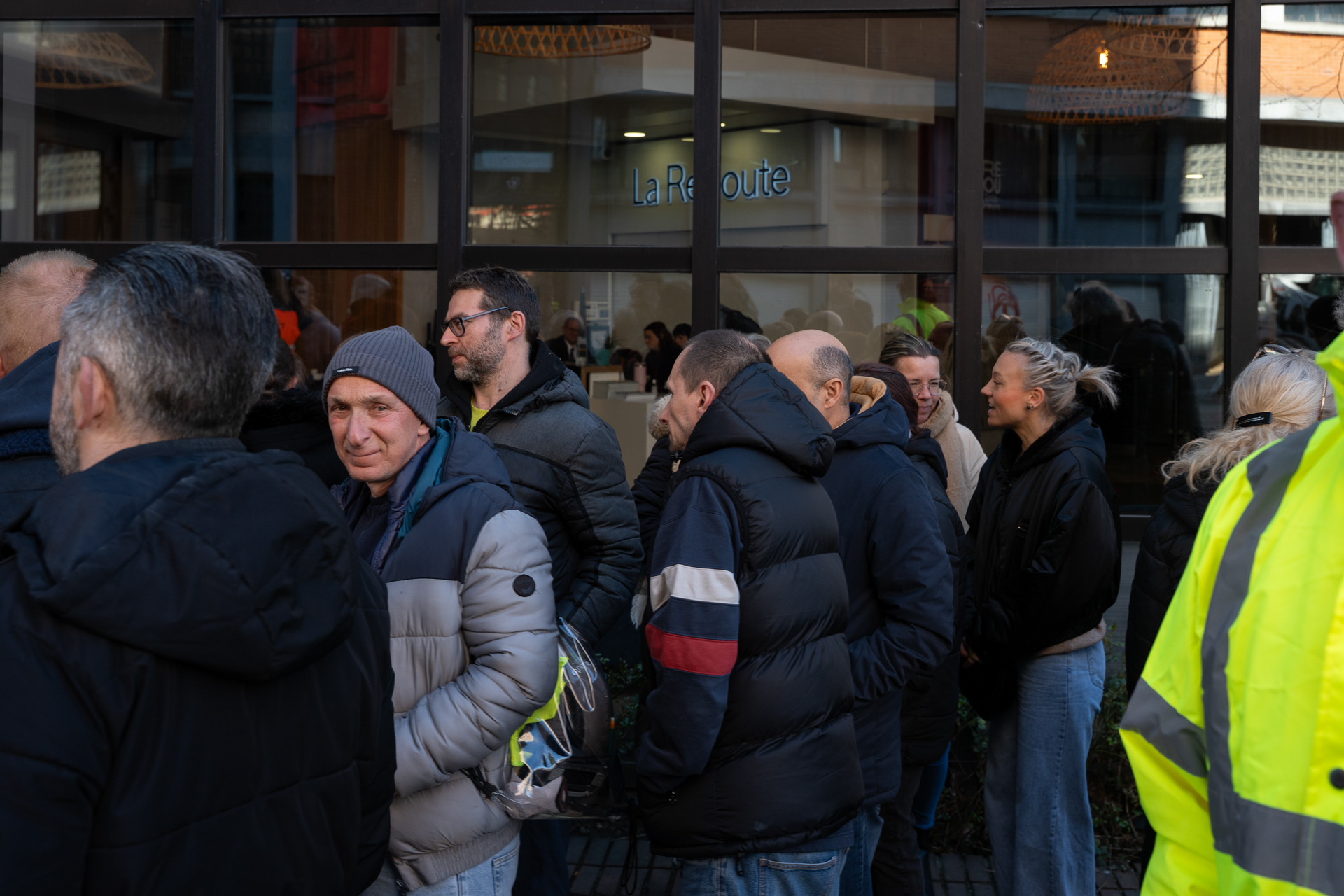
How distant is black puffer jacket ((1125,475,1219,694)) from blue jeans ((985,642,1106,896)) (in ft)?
1.89

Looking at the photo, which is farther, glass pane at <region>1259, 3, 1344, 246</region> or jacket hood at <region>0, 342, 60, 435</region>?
glass pane at <region>1259, 3, 1344, 246</region>

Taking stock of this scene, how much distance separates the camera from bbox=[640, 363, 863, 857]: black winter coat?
2711 millimetres

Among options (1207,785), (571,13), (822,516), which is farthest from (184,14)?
(1207,785)

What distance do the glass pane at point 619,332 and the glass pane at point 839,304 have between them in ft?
1.02

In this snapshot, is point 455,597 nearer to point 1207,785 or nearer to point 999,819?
point 1207,785

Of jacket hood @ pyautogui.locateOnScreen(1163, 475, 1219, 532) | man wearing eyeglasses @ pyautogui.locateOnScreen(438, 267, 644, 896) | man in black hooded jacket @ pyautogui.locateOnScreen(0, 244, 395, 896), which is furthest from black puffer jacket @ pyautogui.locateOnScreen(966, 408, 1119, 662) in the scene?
man in black hooded jacket @ pyautogui.locateOnScreen(0, 244, 395, 896)

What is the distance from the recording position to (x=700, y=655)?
A: 2.63 metres

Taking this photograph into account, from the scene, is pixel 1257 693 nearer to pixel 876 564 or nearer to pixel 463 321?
pixel 876 564

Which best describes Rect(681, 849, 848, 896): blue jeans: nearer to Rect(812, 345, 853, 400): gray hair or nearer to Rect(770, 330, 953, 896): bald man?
Rect(770, 330, 953, 896): bald man

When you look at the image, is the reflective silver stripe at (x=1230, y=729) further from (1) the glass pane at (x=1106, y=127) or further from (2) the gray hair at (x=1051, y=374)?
(1) the glass pane at (x=1106, y=127)

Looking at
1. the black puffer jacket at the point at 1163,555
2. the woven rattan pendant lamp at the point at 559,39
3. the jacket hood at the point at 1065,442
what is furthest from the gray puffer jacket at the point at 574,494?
the woven rattan pendant lamp at the point at 559,39

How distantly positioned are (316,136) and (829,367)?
14.1 feet

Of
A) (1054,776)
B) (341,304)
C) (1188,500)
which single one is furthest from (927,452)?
(341,304)

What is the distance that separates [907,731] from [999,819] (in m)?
0.63
